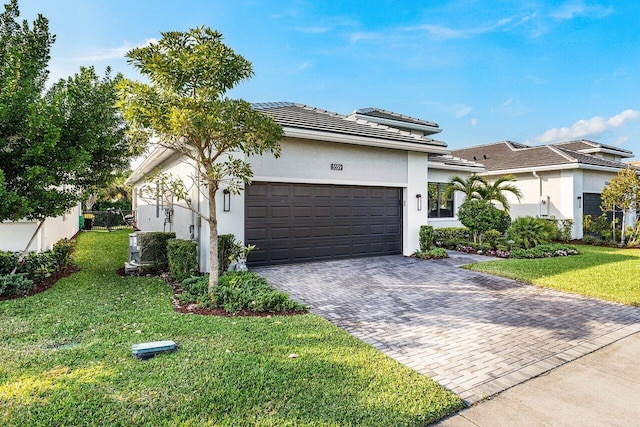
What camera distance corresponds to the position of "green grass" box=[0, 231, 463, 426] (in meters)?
2.80

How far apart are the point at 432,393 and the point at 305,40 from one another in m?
12.3

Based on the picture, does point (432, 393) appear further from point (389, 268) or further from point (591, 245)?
point (591, 245)

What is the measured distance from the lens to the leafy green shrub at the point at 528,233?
43.2ft

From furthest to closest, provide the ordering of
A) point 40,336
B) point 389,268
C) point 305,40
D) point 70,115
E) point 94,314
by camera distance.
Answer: point 305,40, point 389,268, point 70,115, point 94,314, point 40,336

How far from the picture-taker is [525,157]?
787 inches

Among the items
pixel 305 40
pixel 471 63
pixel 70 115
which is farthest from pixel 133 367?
pixel 471 63

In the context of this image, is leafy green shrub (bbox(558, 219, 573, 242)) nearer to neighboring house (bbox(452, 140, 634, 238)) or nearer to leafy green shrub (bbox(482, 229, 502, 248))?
neighboring house (bbox(452, 140, 634, 238))

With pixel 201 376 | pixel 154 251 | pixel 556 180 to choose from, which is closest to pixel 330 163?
pixel 154 251

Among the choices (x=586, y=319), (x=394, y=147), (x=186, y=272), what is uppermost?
(x=394, y=147)

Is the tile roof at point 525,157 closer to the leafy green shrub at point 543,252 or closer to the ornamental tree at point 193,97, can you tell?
the leafy green shrub at point 543,252

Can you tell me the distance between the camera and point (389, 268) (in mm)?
9766

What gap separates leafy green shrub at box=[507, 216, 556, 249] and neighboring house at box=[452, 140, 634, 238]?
17.4 ft

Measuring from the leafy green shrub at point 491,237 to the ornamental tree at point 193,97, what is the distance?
10.5 metres

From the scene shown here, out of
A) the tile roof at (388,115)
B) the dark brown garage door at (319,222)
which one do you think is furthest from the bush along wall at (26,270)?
the tile roof at (388,115)
